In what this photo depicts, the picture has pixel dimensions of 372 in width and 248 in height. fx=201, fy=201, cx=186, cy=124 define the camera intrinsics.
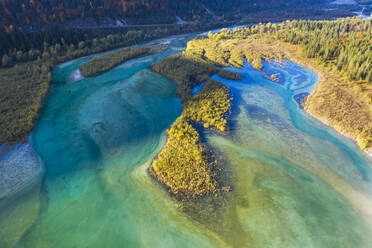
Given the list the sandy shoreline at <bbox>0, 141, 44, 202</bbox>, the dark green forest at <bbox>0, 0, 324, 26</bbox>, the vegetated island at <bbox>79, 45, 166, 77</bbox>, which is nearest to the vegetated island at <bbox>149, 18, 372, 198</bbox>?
the vegetated island at <bbox>79, 45, 166, 77</bbox>

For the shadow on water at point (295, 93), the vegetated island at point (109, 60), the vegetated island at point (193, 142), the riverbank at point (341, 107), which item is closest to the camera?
the vegetated island at point (193, 142)

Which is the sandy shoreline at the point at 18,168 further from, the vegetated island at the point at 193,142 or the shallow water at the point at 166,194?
the vegetated island at the point at 193,142

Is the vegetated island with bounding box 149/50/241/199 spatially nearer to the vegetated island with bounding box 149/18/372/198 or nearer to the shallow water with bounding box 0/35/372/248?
the vegetated island with bounding box 149/18/372/198

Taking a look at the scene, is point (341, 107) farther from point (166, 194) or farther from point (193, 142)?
point (166, 194)

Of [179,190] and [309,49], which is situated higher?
[309,49]

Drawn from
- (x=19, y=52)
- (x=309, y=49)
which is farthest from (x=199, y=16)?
(x=19, y=52)

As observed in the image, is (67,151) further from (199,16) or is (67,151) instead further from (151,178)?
(199,16)

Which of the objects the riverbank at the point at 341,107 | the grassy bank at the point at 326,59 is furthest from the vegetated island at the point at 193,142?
the riverbank at the point at 341,107
